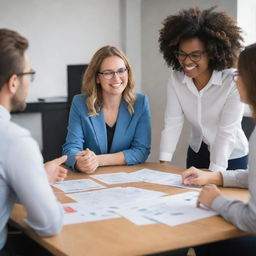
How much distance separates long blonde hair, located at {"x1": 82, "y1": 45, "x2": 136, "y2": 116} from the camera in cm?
253

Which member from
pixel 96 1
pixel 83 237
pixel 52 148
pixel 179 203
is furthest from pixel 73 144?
pixel 96 1

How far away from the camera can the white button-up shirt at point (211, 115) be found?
2.36 meters

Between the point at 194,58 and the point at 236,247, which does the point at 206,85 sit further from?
the point at 236,247

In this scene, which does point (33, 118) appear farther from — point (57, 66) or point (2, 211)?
point (2, 211)

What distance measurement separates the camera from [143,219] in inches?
59.8

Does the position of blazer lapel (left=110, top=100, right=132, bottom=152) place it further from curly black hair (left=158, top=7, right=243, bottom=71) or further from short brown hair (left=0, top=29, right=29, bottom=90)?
short brown hair (left=0, top=29, right=29, bottom=90)

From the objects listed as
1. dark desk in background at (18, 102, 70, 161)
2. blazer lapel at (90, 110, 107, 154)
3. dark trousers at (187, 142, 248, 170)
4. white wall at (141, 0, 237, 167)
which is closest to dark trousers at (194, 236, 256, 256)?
dark trousers at (187, 142, 248, 170)

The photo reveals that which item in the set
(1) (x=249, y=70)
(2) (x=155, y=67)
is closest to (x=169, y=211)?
(1) (x=249, y=70)

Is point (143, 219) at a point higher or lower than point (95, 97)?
lower

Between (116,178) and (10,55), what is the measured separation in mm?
900

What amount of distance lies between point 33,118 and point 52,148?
0.41 m

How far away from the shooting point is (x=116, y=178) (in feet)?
6.94

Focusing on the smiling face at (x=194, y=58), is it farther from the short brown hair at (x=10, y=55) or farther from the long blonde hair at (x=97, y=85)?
the short brown hair at (x=10, y=55)

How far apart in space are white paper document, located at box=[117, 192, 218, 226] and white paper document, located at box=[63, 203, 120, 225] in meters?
0.05
